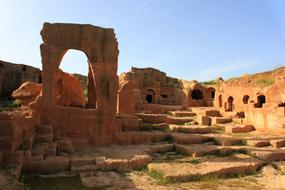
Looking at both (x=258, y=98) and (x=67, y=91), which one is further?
(x=258, y=98)

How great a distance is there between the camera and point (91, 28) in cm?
1211

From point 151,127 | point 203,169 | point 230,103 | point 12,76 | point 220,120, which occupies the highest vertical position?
point 12,76

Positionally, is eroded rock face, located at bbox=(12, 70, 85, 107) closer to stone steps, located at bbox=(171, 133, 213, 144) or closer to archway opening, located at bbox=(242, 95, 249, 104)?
stone steps, located at bbox=(171, 133, 213, 144)

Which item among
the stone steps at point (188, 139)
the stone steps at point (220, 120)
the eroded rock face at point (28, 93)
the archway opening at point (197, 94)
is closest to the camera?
the stone steps at point (188, 139)

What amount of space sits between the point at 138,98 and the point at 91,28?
13415 millimetres

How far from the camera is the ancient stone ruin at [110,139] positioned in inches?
306

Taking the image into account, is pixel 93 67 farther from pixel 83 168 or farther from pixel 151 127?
pixel 83 168

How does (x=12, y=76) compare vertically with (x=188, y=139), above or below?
above


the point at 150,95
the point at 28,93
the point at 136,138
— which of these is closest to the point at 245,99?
the point at 150,95

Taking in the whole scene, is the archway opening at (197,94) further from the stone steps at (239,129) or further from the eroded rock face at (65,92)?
the eroded rock face at (65,92)

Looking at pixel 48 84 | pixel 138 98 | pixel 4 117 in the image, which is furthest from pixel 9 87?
pixel 4 117

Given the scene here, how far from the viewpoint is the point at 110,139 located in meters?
12.1

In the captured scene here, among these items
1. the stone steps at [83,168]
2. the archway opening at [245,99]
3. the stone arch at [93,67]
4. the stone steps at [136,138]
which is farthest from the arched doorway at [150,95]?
the stone steps at [83,168]

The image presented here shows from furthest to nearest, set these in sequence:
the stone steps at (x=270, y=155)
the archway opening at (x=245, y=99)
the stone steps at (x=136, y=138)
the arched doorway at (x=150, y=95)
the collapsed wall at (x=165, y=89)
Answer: the arched doorway at (x=150, y=95) → the collapsed wall at (x=165, y=89) → the archway opening at (x=245, y=99) → the stone steps at (x=136, y=138) → the stone steps at (x=270, y=155)
